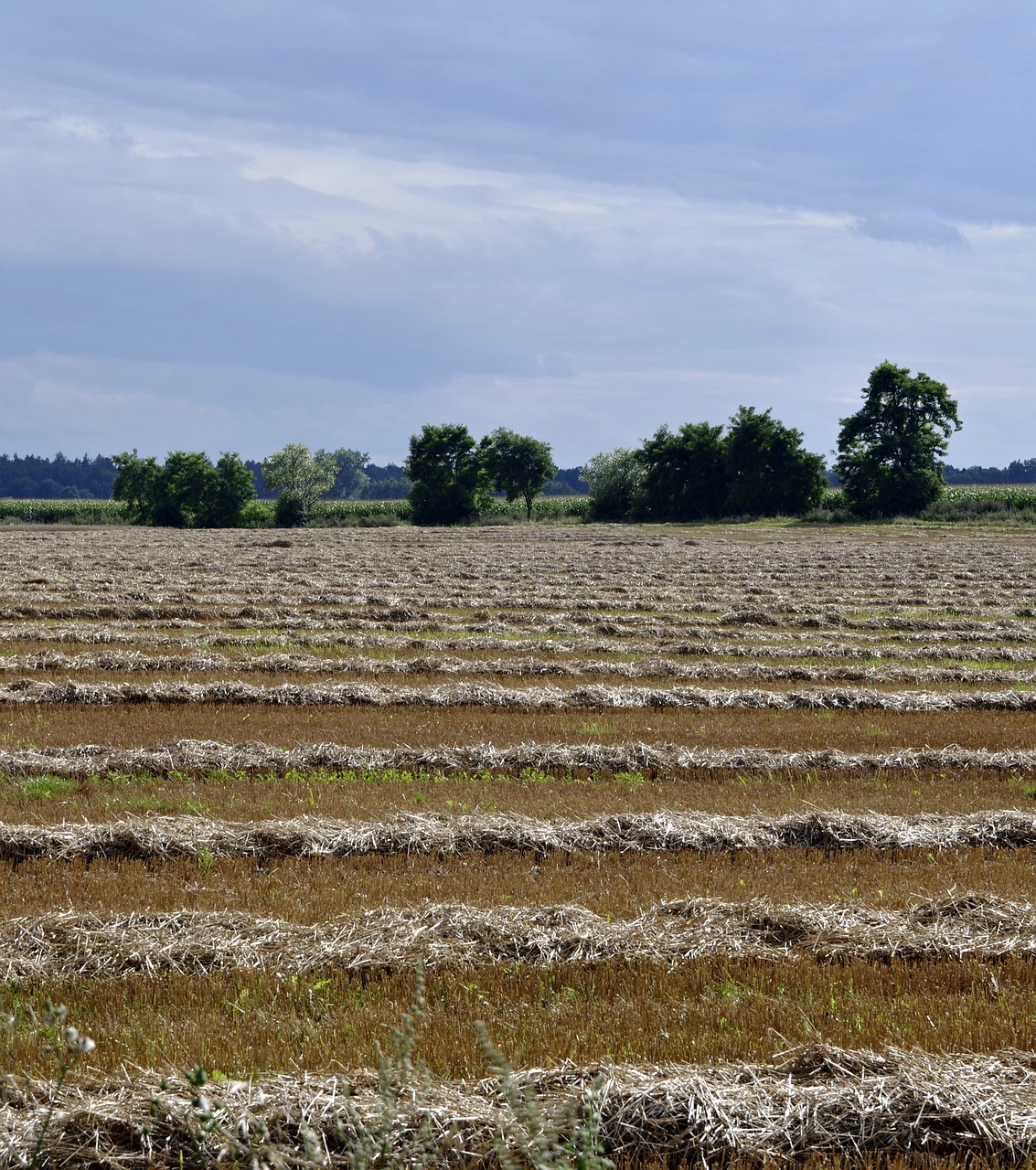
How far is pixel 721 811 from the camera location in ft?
36.4


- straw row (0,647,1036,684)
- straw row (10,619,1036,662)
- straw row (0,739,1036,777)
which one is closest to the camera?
straw row (0,739,1036,777)

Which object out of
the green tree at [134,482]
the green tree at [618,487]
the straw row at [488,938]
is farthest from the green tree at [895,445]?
the straw row at [488,938]

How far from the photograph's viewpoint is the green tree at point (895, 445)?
289 feet

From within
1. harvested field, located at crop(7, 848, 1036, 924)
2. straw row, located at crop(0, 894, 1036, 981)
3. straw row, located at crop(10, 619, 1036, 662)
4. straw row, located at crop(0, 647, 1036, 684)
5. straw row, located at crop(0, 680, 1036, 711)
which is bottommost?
harvested field, located at crop(7, 848, 1036, 924)

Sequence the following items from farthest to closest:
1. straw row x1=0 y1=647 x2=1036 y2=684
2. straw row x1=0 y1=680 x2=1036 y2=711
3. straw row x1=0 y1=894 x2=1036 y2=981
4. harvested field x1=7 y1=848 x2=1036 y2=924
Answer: straw row x1=0 y1=647 x2=1036 y2=684 < straw row x1=0 y1=680 x2=1036 y2=711 < harvested field x1=7 y1=848 x2=1036 y2=924 < straw row x1=0 y1=894 x2=1036 y2=981

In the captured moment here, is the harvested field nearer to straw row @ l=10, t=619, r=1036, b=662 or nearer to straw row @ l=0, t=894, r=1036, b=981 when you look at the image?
straw row @ l=0, t=894, r=1036, b=981

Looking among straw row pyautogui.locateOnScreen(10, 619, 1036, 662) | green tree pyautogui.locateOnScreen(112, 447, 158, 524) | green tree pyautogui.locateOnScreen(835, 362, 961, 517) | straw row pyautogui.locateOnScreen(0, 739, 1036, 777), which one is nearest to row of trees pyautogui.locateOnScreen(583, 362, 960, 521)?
green tree pyautogui.locateOnScreen(835, 362, 961, 517)

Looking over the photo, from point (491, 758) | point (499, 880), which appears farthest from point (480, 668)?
point (499, 880)

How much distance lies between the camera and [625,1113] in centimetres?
510

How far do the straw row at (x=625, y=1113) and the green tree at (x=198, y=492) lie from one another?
102m

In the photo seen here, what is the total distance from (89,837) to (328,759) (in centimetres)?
389

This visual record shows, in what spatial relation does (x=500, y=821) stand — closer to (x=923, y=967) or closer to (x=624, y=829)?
(x=624, y=829)

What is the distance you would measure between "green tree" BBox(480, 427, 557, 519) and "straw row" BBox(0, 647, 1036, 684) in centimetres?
9119

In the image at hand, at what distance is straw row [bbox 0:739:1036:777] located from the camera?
12.8 metres
